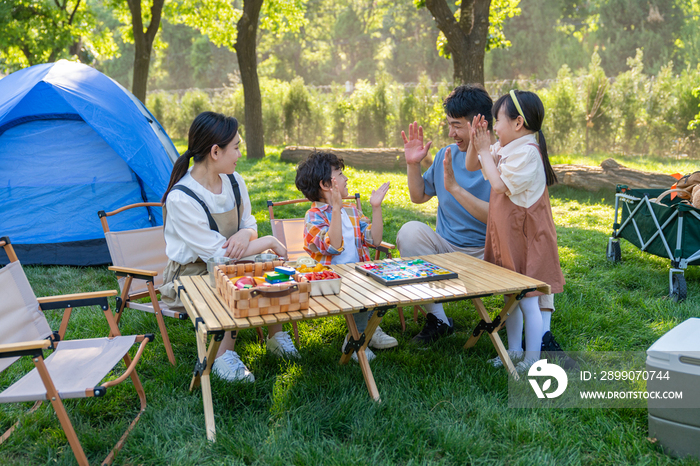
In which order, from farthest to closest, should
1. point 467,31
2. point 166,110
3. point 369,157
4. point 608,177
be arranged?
point 166,110 < point 369,157 < point 608,177 < point 467,31

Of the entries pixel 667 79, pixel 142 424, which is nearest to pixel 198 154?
pixel 142 424

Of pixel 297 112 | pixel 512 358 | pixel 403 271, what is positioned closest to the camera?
pixel 403 271

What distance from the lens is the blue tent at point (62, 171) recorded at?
495cm

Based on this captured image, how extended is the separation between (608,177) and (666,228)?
13.6 feet

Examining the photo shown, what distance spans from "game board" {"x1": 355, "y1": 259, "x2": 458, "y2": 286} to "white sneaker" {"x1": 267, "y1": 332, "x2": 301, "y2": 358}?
0.67 meters

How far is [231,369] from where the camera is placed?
274 cm

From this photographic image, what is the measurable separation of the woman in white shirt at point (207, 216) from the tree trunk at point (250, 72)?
7.68 metres

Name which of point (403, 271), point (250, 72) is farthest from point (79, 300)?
point (250, 72)

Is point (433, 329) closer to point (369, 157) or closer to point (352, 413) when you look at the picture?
point (352, 413)

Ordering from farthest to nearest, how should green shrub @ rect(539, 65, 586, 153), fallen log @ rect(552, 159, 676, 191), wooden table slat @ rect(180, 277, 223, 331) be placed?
green shrub @ rect(539, 65, 586, 153) → fallen log @ rect(552, 159, 676, 191) → wooden table slat @ rect(180, 277, 223, 331)

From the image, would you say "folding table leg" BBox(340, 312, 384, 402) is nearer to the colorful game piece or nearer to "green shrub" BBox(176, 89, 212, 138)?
the colorful game piece

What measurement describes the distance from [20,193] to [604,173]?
7.70 metres

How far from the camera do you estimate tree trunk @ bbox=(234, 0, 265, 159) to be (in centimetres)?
1043

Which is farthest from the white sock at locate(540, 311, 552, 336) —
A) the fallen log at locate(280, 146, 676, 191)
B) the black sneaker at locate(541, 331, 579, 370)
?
the fallen log at locate(280, 146, 676, 191)
